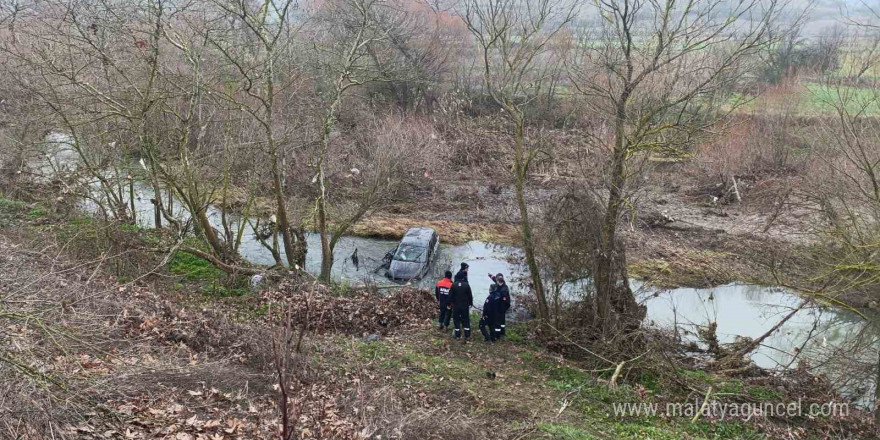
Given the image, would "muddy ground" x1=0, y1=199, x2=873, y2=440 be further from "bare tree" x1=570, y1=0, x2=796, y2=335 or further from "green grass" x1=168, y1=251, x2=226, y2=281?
"bare tree" x1=570, y1=0, x2=796, y2=335

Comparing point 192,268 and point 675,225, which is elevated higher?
point 675,225

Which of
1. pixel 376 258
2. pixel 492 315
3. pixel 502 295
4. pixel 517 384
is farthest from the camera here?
pixel 376 258

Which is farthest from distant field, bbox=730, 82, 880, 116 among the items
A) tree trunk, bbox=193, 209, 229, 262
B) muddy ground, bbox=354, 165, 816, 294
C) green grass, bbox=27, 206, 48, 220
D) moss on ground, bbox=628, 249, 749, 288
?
green grass, bbox=27, 206, 48, 220

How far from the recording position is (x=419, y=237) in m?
19.5

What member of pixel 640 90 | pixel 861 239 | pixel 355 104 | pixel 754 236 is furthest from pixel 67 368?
pixel 355 104

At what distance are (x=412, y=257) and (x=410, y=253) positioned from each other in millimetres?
192

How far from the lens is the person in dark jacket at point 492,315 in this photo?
499 inches

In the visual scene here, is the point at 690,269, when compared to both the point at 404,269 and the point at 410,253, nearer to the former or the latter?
the point at 410,253

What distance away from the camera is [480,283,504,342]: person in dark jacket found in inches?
499

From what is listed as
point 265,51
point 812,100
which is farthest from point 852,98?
point 265,51

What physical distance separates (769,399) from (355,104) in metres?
23.5

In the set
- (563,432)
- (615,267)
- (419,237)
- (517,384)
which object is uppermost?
(419,237)

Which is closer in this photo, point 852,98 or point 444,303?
point 852,98

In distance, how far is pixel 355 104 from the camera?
3047 cm
